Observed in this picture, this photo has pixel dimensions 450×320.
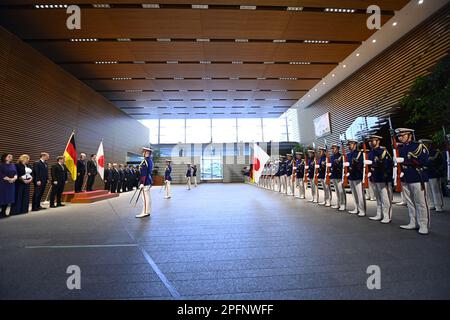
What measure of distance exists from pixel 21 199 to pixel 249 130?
20.0 m

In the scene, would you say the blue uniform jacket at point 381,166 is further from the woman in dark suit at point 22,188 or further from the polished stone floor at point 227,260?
the woman in dark suit at point 22,188

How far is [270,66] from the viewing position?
1006 cm

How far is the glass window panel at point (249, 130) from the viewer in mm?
23312

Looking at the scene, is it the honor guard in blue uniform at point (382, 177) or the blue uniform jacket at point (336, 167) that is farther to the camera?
the blue uniform jacket at point (336, 167)

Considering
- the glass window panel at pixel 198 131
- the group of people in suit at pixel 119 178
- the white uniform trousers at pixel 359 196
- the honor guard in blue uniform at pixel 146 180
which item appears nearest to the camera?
the white uniform trousers at pixel 359 196

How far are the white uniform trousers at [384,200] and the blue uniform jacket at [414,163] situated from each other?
61 centimetres

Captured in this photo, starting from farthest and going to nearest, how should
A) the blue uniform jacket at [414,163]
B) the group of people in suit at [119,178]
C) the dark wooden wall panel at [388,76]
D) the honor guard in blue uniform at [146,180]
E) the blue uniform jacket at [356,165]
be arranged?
the group of people in suit at [119,178] → the dark wooden wall panel at [388,76] → the honor guard in blue uniform at [146,180] → the blue uniform jacket at [356,165] → the blue uniform jacket at [414,163]

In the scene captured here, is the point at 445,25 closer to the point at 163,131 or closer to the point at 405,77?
the point at 405,77

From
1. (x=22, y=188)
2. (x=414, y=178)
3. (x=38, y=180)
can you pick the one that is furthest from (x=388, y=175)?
(x=38, y=180)

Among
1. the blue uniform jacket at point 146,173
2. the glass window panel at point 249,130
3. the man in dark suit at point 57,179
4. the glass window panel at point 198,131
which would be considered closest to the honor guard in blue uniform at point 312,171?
the blue uniform jacket at point 146,173

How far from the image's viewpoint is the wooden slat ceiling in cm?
648

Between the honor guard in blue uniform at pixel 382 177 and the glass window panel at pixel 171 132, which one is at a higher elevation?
the glass window panel at pixel 171 132

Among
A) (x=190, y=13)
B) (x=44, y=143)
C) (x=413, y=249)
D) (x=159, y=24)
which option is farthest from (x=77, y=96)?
(x=413, y=249)
